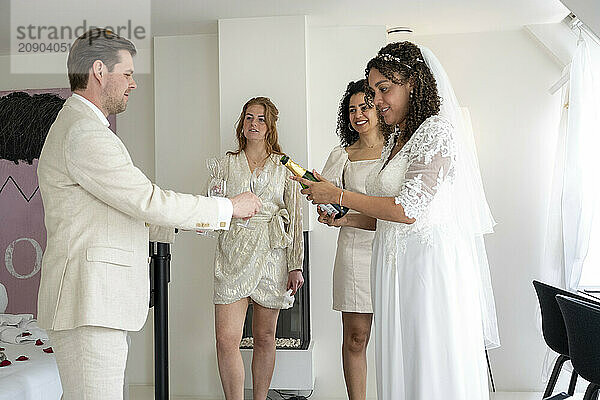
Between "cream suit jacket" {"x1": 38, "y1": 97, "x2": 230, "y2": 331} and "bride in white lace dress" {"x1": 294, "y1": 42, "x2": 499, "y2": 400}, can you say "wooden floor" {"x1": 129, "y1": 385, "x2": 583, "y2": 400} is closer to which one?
"bride in white lace dress" {"x1": 294, "y1": 42, "x2": 499, "y2": 400}

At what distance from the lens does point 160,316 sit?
271 cm

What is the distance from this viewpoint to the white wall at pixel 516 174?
4.68 m

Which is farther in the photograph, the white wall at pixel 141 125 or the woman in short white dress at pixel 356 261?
the white wall at pixel 141 125

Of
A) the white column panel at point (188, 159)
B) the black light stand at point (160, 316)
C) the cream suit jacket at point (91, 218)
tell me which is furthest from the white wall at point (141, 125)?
the cream suit jacket at point (91, 218)

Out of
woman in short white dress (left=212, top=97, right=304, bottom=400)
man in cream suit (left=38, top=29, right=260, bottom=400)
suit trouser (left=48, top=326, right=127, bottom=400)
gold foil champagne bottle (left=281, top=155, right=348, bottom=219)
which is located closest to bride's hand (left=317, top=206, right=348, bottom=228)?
gold foil champagne bottle (left=281, top=155, right=348, bottom=219)

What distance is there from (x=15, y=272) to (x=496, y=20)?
382cm

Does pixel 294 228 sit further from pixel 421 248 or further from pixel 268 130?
pixel 421 248

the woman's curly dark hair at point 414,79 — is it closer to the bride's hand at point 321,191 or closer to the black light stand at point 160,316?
the bride's hand at point 321,191

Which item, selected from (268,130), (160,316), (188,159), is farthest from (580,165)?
(160,316)

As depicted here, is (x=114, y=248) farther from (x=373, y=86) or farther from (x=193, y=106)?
(x=193, y=106)

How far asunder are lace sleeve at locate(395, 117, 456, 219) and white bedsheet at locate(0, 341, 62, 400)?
1.55m

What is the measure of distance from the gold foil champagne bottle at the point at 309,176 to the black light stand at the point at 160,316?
60 centimetres

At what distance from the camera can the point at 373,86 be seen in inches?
110

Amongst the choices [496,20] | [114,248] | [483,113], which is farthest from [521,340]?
[114,248]
